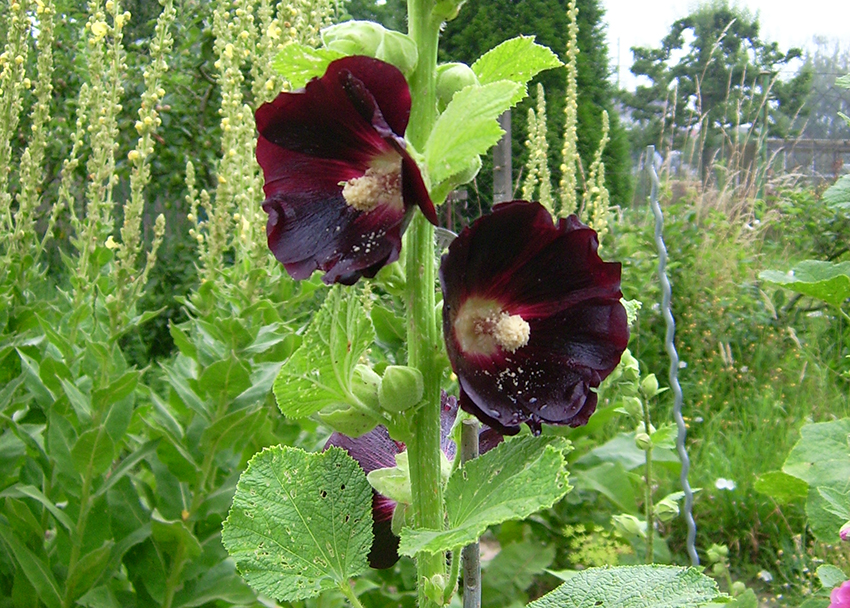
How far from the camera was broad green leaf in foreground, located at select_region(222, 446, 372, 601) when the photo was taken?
381 millimetres

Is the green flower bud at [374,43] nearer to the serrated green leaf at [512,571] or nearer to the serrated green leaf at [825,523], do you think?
the serrated green leaf at [825,523]

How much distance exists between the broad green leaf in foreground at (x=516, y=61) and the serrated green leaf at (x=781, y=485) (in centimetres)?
96

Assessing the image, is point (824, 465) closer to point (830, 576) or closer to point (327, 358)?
point (830, 576)

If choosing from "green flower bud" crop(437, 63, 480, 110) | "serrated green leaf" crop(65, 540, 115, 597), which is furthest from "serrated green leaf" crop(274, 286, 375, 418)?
"serrated green leaf" crop(65, 540, 115, 597)

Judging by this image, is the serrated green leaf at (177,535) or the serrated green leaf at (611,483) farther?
the serrated green leaf at (611,483)

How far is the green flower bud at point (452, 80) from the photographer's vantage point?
0.38 m

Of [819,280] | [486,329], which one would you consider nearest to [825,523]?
[819,280]

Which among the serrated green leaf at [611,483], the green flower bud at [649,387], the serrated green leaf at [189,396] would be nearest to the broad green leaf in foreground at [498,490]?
the green flower bud at [649,387]

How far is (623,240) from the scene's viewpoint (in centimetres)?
386

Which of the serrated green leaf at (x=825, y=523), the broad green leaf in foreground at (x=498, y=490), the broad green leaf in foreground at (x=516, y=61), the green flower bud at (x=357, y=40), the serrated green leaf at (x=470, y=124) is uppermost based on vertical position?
the green flower bud at (x=357, y=40)

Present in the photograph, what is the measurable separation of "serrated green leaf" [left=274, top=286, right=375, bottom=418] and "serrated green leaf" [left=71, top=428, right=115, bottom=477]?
0.88 metres

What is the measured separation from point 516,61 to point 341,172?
4.6 inches

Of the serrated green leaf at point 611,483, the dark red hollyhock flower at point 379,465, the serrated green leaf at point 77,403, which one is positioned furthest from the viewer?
the serrated green leaf at point 611,483

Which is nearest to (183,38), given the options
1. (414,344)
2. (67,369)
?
(67,369)
